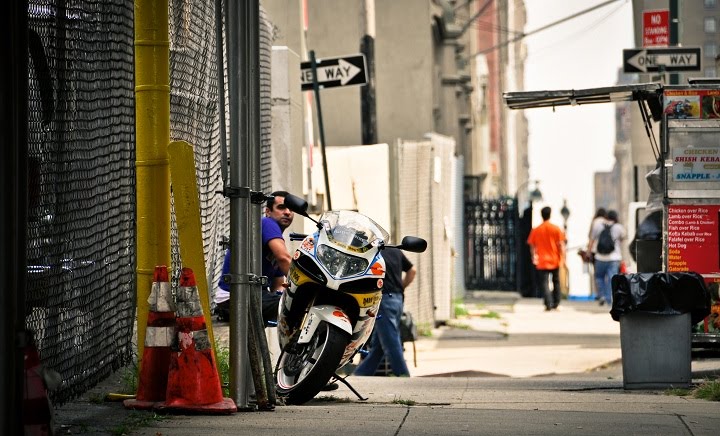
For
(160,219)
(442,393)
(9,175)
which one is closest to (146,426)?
(160,219)

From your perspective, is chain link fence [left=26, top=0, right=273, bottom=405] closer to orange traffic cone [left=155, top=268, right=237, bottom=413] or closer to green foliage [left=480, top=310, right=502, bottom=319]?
orange traffic cone [left=155, top=268, right=237, bottom=413]

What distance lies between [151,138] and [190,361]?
1477mm

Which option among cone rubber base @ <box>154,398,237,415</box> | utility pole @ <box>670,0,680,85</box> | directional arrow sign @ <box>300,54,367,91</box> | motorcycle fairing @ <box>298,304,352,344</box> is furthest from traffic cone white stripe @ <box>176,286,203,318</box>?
utility pole @ <box>670,0,680,85</box>

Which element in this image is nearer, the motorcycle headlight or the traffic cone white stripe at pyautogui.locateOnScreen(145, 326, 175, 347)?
the traffic cone white stripe at pyautogui.locateOnScreen(145, 326, 175, 347)

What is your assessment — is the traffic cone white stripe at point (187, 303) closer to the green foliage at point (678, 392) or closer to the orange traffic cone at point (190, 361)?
the orange traffic cone at point (190, 361)

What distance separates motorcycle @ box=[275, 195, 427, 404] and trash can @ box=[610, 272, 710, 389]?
228 cm

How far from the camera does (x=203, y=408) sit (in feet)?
24.3

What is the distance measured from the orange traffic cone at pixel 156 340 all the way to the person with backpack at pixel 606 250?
63.4 ft

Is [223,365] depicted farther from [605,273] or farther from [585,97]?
[605,273]

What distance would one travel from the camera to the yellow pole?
8031mm

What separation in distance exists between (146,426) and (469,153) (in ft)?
114

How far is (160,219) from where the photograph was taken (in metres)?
8.10

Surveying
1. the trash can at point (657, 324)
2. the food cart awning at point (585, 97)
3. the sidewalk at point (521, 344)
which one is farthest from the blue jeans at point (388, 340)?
the trash can at point (657, 324)

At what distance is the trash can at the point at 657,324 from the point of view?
10.6 metres
